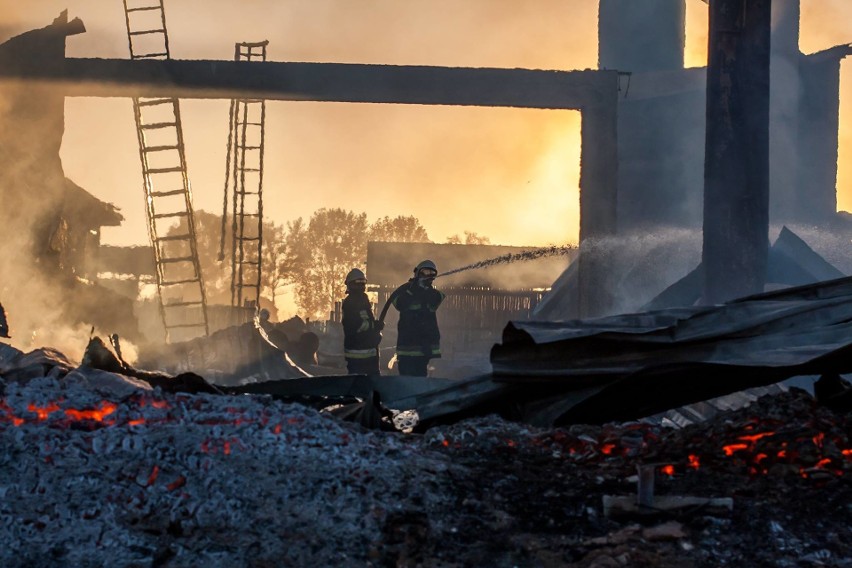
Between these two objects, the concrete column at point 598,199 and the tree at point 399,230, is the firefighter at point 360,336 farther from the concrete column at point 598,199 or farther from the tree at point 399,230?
the tree at point 399,230

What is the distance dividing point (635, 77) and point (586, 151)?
14.9 m

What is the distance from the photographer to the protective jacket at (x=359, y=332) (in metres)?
13.5

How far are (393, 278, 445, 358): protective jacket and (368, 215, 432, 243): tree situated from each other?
5862 cm

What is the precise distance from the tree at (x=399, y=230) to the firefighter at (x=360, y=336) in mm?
58453

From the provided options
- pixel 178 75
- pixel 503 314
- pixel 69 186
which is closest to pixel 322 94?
pixel 178 75

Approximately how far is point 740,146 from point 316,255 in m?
58.5

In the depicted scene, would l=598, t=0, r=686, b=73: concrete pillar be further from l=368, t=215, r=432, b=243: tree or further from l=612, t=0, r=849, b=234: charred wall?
l=368, t=215, r=432, b=243: tree

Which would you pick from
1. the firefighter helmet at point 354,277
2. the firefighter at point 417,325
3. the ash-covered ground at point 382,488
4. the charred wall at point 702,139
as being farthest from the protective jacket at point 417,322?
the charred wall at point 702,139

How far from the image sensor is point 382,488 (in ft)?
18.6

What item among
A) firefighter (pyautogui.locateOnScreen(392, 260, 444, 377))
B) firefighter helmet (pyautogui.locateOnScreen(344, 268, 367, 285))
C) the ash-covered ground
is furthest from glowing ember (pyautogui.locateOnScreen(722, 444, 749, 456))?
firefighter helmet (pyautogui.locateOnScreen(344, 268, 367, 285))

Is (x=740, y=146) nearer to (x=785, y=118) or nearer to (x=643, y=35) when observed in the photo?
(x=785, y=118)

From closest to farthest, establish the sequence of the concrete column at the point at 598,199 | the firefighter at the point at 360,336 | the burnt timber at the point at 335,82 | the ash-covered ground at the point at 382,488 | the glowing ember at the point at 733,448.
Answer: the ash-covered ground at the point at 382,488 → the glowing ember at the point at 733,448 → the firefighter at the point at 360,336 → the burnt timber at the point at 335,82 → the concrete column at the point at 598,199

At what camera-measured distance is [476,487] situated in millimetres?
5883

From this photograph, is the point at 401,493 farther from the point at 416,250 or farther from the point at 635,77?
the point at 416,250
